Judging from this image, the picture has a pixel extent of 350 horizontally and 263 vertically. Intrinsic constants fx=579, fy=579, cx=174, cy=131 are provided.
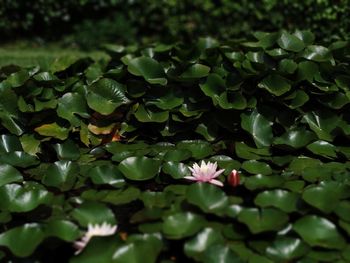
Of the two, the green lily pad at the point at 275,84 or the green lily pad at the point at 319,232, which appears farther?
the green lily pad at the point at 275,84

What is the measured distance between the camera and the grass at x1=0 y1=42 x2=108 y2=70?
5.97m

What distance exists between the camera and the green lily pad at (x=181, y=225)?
6.85 ft

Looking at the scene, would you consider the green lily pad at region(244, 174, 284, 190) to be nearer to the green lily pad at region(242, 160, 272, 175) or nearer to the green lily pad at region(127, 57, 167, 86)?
the green lily pad at region(242, 160, 272, 175)

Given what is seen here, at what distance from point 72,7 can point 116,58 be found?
434 centimetres

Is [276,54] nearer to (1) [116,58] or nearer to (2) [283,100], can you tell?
(2) [283,100]

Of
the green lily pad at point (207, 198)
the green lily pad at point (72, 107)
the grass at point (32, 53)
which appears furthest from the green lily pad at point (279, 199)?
the grass at point (32, 53)

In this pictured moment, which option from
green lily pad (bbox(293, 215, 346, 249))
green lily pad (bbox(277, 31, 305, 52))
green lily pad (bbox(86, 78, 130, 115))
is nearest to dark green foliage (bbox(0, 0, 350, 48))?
green lily pad (bbox(277, 31, 305, 52))

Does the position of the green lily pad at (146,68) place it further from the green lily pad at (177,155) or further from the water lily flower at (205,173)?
the water lily flower at (205,173)

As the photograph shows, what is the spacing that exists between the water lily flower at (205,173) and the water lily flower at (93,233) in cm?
53

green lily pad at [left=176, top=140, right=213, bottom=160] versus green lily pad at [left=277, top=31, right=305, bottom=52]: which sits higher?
green lily pad at [left=277, top=31, right=305, bottom=52]

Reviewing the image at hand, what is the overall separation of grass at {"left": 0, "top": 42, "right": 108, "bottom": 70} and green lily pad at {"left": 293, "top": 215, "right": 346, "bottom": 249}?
404 centimetres

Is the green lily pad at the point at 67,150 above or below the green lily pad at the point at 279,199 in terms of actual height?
below

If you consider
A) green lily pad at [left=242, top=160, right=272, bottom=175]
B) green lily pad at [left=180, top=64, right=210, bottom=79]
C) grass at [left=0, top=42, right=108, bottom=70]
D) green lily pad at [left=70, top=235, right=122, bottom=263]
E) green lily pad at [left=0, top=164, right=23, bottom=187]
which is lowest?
grass at [left=0, top=42, right=108, bottom=70]

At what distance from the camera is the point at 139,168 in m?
2.57
